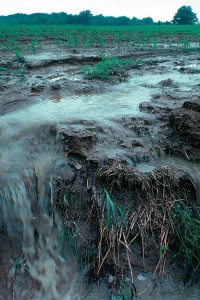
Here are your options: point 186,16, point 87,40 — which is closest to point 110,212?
point 87,40

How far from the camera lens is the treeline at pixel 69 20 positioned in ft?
122

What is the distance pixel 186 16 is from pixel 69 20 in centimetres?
1896

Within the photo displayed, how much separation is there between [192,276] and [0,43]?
10102 mm

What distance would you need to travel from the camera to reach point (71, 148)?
2857 mm

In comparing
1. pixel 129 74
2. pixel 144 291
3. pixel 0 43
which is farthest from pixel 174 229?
pixel 0 43

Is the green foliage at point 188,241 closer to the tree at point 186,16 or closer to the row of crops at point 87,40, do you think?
the row of crops at point 87,40

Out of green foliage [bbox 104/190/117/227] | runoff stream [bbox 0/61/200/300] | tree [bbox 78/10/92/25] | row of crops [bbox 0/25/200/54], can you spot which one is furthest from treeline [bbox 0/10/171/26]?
green foliage [bbox 104/190/117/227]

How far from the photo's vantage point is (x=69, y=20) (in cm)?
3853

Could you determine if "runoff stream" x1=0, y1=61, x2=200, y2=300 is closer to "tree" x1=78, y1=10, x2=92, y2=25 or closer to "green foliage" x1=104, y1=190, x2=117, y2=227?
"green foliage" x1=104, y1=190, x2=117, y2=227

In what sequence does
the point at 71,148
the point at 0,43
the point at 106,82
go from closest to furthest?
the point at 71,148 < the point at 106,82 < the point at 0,43

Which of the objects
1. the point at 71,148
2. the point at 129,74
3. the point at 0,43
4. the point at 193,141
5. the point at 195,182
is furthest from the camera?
the point at 0,43

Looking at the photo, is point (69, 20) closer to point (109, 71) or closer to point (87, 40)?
point (87, 40)

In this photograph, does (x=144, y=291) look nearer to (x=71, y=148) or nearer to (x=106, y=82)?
(x=71, y=148)

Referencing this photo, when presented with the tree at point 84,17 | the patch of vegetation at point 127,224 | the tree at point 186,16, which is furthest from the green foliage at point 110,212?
the tree at point 186,16
